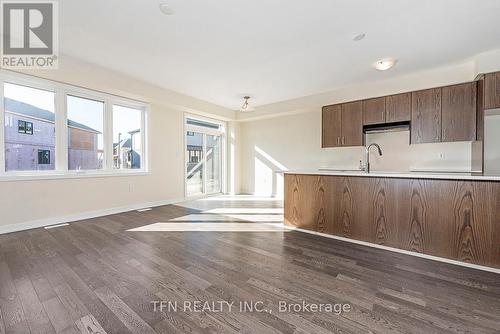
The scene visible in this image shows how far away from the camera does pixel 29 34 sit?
2928mm

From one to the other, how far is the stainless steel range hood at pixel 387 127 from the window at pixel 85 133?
210 inches

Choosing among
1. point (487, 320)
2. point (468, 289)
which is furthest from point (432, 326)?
point (468, 289)

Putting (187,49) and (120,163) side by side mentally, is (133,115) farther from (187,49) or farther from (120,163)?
(187,49)

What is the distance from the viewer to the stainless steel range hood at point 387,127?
156 inches

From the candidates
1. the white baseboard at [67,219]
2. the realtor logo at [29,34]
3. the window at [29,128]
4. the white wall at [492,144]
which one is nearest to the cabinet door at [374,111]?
the white wall at [492,144]

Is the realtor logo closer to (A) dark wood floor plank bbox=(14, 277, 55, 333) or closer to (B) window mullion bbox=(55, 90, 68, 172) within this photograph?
(B) window mullion bbox=(55, 90, 68, 172)

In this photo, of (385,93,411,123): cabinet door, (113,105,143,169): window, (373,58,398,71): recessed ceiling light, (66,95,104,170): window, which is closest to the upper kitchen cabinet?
(385,93,411,123): cabinet door

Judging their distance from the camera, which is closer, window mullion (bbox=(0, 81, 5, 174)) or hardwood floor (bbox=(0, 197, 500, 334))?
hardwood floor (bbox=(0, 197, 500, 334))

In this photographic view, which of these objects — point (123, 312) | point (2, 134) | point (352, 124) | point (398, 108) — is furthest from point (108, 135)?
point (398, 108)

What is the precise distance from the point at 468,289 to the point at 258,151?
18.2 ft

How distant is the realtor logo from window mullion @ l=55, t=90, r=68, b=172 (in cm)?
54

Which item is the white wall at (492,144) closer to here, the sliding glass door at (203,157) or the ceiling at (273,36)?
the ceiling at (273,36)

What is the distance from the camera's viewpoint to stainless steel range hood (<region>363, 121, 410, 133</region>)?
3959mm

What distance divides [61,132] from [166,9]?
292cm
